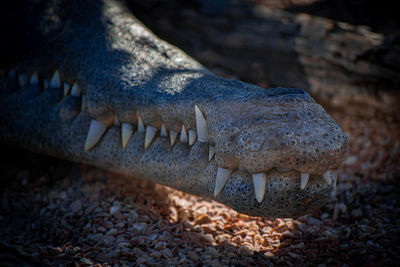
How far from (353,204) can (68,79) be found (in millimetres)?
2399

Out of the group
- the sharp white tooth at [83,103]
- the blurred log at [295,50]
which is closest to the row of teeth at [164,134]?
the sharp white tooth at [83,103]

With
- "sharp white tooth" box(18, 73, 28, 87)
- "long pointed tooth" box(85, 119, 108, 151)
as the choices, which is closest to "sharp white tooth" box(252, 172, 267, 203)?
"long pointed tooth" box(85, 119, 108, 151)

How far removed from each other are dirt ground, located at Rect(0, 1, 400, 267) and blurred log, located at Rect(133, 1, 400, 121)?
89 cm

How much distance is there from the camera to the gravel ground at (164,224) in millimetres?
1646

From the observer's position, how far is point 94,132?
1.95 meters

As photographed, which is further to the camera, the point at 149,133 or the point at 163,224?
the point at 163,224

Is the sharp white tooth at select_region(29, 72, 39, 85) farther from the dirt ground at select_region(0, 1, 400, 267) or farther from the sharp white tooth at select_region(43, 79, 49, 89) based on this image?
the dirt ground at select_region(0, 1, 400, 267)

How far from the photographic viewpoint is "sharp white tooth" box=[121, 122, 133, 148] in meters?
1.85

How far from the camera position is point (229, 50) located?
12.2 feet

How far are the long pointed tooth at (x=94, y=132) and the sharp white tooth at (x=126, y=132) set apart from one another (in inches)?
7.2

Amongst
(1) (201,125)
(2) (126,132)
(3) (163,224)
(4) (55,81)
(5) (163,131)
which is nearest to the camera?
(1) (201,125)

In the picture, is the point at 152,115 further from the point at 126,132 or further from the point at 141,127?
the point at 126,132

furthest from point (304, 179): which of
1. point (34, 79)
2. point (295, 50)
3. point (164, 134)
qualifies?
point (295, 50)

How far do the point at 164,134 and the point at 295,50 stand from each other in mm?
2399
